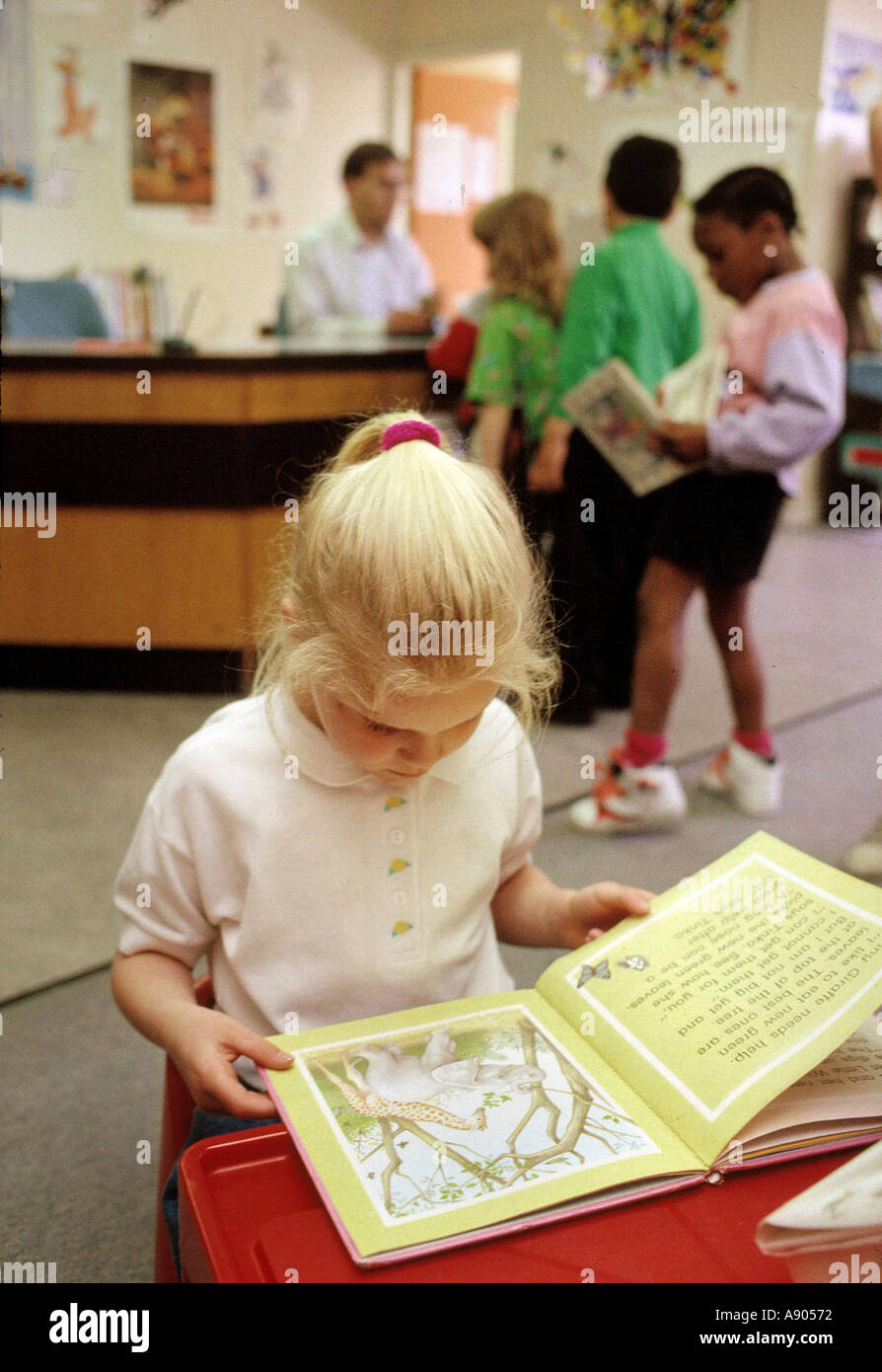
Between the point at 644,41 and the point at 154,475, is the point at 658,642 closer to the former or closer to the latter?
the point at 154,475

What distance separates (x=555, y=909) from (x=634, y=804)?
1.28 metres

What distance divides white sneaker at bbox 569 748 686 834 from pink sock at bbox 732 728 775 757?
0.59ft

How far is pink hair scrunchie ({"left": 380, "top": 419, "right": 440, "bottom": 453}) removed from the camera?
75cm

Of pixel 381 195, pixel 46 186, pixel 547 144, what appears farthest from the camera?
pixel 547 144

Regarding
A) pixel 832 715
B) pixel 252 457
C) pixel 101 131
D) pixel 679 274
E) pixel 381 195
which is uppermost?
pixel 101 131

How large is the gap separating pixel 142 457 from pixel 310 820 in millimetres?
2109

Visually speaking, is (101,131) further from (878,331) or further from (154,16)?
(878,331)

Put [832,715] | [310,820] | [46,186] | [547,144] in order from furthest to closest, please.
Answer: [547,144], [46,186], [832,715], [310,820]

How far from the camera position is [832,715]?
2729mm

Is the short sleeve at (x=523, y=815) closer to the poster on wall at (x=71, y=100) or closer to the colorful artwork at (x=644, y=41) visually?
the colorful artwork at (x=644, y=41)

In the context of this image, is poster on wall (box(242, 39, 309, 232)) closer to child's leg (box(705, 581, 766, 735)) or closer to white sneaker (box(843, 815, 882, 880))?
child's leg (box(705, 581, 766, 735))

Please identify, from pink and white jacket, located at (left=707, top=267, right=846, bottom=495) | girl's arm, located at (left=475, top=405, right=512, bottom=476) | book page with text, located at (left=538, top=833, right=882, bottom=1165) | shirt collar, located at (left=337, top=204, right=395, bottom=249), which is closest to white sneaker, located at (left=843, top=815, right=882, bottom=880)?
pink and white jacket, located at (left=707, top=267, right=846, bottom=495)

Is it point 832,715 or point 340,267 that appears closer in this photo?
point 832,715
